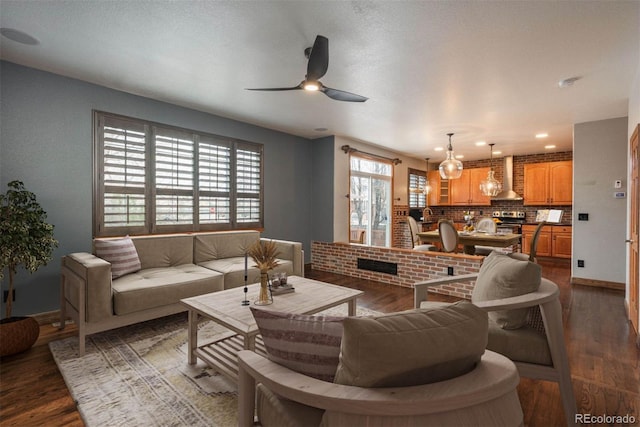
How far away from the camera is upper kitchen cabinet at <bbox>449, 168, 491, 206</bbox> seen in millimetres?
7934

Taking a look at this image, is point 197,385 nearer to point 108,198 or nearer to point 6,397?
point 6,397

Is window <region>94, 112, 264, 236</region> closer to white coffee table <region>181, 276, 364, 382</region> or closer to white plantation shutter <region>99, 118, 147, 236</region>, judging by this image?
white plantation shutter <region>99, 118, 147, 236</region>

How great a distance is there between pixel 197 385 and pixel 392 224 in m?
5.89

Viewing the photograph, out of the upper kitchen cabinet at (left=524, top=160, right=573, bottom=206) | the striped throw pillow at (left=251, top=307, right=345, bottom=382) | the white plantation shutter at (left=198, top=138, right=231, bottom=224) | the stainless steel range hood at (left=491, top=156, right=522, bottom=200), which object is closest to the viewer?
the striped throw pillow at (left=251, top=307, right=345, bottom=382)

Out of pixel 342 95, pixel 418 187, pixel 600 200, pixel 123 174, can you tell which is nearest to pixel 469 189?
pixel 418 187

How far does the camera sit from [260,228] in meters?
5.13

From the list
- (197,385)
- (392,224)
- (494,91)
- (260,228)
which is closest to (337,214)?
(260,228)

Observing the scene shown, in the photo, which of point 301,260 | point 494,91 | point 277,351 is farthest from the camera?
point 301,260

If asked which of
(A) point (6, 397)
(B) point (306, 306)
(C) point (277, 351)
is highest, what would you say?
(C) point (277, 351)

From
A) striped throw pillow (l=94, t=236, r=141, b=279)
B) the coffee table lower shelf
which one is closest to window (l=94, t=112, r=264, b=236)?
striped throw pillow (l=94, t=236, r=141, b=279)

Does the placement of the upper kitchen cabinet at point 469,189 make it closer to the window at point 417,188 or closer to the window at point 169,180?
the window at point 417,188

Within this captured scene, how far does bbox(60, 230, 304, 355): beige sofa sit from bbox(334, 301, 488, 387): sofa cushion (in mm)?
1849

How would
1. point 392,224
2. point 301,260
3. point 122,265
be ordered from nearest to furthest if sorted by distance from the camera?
point 122,265
point 301,260
point 392,224

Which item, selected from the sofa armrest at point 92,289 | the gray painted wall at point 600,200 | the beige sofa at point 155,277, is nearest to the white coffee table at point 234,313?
the beige sofa at point 155,277
